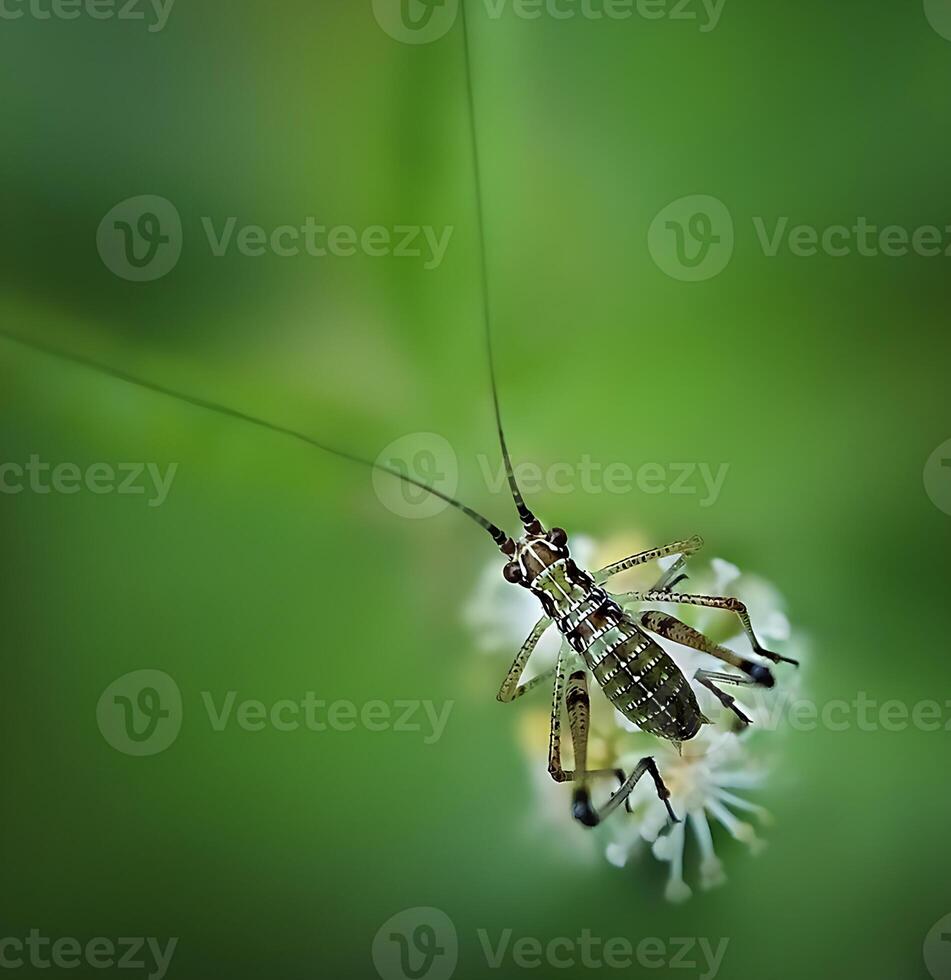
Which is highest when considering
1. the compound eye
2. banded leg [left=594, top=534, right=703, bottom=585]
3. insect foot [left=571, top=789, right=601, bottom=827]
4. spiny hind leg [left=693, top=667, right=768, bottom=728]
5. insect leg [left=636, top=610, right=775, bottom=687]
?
the compound eye

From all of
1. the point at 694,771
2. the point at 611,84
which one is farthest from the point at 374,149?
the point at 694,771

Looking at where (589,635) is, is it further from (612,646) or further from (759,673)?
(759,673)

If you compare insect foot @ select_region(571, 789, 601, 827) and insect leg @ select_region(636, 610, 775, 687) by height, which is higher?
insect leg @ select_region(636, 610, 775, 687)

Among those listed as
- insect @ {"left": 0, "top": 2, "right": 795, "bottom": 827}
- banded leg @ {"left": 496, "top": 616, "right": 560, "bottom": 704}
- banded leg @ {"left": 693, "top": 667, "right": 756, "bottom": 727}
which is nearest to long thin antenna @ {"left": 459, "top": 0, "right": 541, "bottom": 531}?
insect @ {"left": 0, "top": 2, "right": 795, "bottom": 827}

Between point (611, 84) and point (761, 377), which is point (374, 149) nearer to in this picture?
point (611, 84)

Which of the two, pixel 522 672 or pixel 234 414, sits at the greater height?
pixel 234 414

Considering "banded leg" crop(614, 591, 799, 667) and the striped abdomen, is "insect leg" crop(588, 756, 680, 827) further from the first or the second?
"banded leg" crop(614, 591, 799, 667)

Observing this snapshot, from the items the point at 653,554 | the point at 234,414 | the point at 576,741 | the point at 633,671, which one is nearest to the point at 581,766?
the point at 576,741

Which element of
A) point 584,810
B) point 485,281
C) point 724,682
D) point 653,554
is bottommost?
point 584,810
